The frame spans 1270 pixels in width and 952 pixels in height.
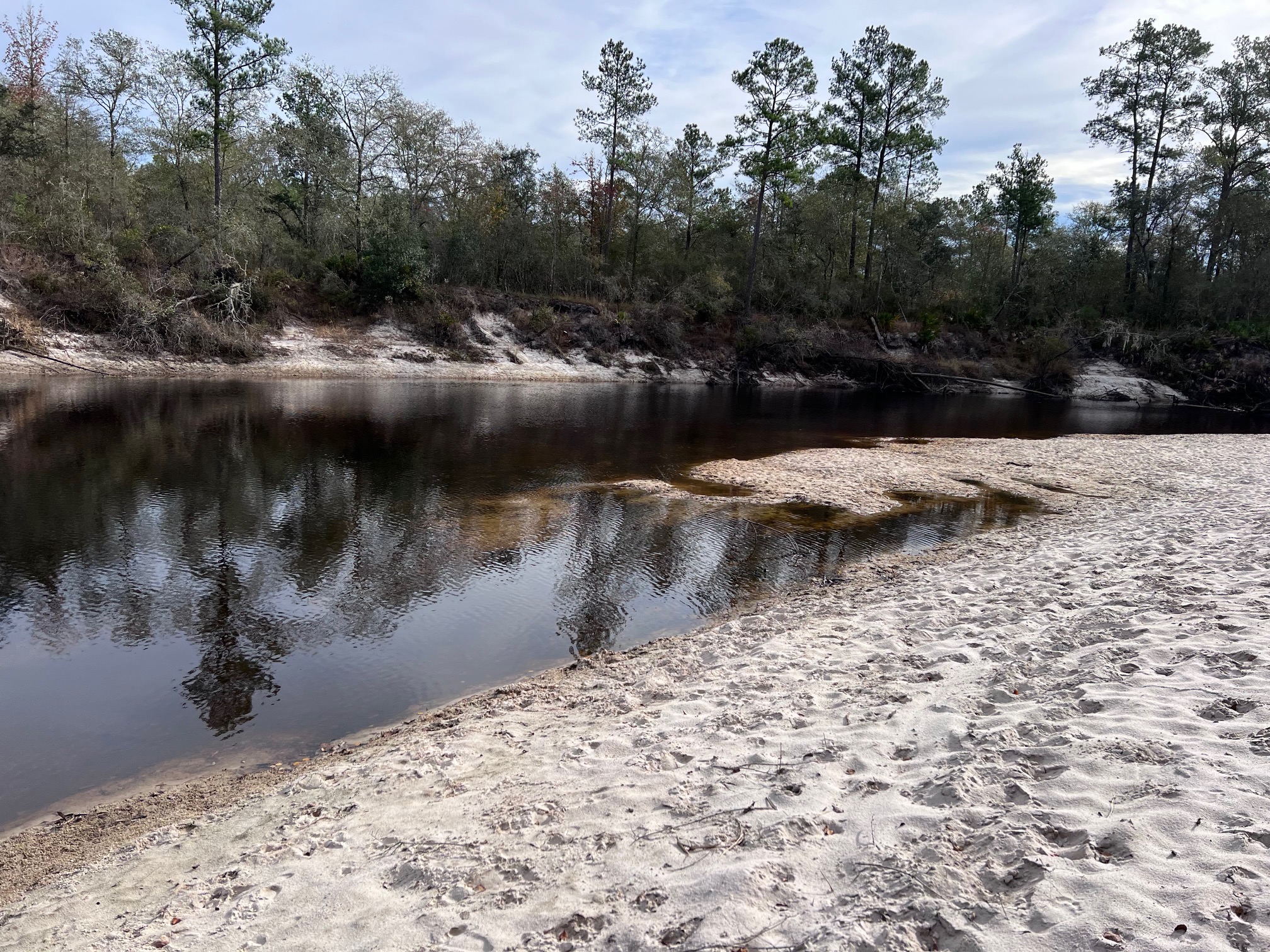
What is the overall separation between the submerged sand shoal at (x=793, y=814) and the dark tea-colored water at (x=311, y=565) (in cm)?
126

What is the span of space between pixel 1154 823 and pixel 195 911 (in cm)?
474

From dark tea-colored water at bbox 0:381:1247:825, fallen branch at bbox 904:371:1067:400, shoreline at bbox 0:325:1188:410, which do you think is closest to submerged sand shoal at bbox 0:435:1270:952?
dark tea-colored water at bbox 0:381:1247:825

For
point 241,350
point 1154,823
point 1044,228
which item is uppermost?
point 1044,228

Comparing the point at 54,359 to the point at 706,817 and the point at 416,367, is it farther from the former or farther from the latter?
the point at 706,817

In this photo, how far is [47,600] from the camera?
28.0ft

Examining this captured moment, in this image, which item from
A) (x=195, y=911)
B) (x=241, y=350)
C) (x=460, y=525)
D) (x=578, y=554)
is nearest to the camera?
(x=195, y=911)

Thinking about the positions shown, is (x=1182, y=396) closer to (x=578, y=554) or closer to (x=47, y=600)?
(x=578, y=554)

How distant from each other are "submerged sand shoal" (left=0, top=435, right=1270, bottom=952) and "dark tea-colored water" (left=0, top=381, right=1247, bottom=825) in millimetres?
1264

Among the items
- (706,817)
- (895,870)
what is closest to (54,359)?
(706,817)

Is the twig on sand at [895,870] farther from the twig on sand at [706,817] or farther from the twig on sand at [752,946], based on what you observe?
the twig on sand at [706,817]

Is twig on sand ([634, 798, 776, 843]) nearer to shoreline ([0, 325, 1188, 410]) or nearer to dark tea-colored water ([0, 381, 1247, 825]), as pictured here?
dark tea-colored water ([0, 381, 1247, 825])

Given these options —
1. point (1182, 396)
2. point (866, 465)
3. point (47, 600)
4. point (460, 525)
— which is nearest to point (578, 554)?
point (460, 525)

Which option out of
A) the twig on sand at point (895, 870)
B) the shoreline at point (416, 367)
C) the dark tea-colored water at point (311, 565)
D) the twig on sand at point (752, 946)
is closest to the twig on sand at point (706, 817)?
the twig on sand at point (895, 870)

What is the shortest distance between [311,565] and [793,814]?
857cm
